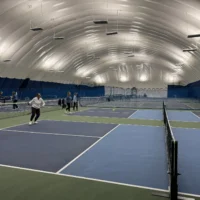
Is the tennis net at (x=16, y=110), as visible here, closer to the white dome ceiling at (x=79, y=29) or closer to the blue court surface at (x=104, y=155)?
the white dome ceiling at (x=79, y=29)

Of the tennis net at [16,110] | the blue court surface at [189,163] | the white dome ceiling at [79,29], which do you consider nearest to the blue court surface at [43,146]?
the blue court surface at [189,163]

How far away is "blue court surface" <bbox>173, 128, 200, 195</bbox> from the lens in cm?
493

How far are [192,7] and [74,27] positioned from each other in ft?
47.6

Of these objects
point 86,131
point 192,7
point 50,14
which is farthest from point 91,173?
point 50,14

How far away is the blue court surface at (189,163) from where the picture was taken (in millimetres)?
4930

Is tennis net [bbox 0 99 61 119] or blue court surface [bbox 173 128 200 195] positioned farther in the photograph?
tennis net [bbox 0 99 61 119]

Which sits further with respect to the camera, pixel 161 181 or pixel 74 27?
pixel 74 27

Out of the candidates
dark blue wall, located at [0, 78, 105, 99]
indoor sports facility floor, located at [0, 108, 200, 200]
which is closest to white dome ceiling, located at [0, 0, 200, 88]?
dark blue wall, located at [0, 78, 105, 99]

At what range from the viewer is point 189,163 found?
6375mm

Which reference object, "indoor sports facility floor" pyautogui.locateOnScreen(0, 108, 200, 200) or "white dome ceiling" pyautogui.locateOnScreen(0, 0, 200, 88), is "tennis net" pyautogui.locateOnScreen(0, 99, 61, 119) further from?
"indoor sports facility floor" pyautogui.locateOnScreen(0, 108, 200, 200)

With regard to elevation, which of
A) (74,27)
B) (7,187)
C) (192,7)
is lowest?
(7,187)

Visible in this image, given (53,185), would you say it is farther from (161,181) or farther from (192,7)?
(192,7)

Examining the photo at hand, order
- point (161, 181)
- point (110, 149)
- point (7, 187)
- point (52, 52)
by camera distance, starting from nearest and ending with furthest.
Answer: point (7, 187) → point (161, 181) → point (110, 149) → point (52, 52)

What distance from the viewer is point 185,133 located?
1080 centimetres
